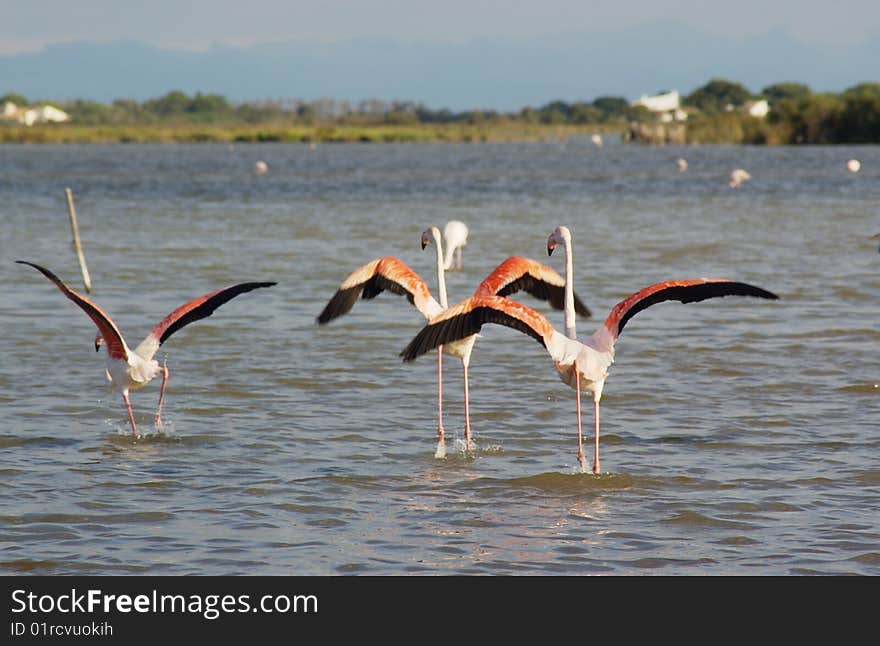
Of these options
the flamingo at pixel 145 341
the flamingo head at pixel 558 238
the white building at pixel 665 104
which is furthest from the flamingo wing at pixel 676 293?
the white building at pixel 665 104

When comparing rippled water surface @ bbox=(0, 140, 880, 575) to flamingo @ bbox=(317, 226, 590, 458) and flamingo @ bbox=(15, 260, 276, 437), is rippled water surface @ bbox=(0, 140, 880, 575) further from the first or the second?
flamingo @ bbox=(317, 226, 590, 458)

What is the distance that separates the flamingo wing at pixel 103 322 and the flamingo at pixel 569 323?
1.87 metres

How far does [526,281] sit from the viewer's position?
9.68 metres

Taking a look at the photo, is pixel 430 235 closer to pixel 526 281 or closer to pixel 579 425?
pixel 526 281

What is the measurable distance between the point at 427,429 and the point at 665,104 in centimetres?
13116

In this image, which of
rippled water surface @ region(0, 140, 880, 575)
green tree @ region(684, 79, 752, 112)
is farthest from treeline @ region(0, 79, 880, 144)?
rippled water surface @ region(0, 140, 880, 575)

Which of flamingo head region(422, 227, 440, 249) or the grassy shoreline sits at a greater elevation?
the grassy shoreline

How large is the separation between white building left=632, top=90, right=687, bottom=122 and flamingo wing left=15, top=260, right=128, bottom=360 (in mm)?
129320

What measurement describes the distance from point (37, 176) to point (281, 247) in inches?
1156

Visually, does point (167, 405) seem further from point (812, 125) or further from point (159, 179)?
point (812, 125)

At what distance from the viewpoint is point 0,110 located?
181750 millimetres

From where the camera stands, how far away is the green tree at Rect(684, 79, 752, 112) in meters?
172
